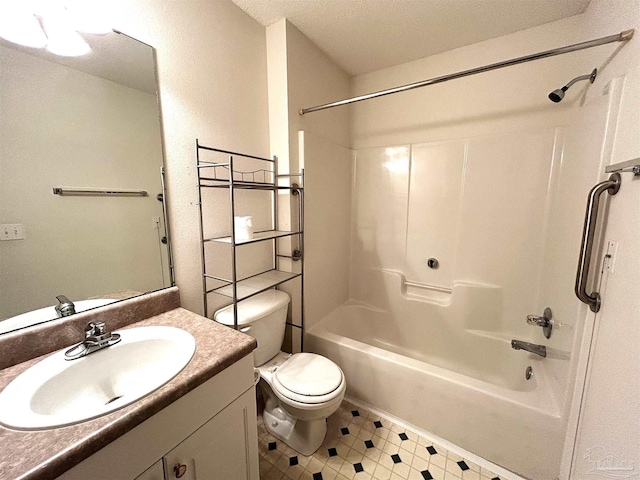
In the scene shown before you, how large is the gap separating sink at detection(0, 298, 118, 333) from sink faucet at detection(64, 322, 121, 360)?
102 millimetres

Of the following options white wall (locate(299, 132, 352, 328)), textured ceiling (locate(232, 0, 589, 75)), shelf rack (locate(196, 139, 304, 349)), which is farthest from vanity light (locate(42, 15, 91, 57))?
white wall (locate(299, 132, 352, 328))

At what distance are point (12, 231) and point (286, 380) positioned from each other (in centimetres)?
119

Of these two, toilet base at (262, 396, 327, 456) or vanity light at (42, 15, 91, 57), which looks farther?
toilet base at (262, 396, 327, 456)

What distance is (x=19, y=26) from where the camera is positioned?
770 millimetres

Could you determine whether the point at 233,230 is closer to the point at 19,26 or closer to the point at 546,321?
the point at 19,26

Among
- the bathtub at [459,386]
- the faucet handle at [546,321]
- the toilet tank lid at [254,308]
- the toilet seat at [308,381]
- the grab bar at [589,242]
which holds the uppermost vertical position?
the grab bar at [589,242]

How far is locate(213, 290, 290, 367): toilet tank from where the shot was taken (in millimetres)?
1299

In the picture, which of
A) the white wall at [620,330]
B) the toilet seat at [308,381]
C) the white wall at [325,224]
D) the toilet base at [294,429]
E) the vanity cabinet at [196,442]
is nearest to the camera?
the vanity cabinet at [196,442]

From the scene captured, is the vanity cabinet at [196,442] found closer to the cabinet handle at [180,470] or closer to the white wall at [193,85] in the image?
the cabinet handle at [180,470]

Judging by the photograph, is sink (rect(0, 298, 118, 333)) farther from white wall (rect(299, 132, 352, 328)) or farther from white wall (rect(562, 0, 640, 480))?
white wall (rect(562, 0, 640, 480))

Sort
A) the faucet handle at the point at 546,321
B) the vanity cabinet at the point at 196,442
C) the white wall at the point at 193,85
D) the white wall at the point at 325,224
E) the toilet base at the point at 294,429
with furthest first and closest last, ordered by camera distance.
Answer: the white wall at the point at 325,224 < the faucet handle at the point at 546,321 < the toilet base at the point at 294,429 < the white wall at the point at 193,85 < the vanity cabinet at the point at 196,442

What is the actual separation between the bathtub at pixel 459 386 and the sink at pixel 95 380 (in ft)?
3.30

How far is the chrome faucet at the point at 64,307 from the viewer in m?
0.88

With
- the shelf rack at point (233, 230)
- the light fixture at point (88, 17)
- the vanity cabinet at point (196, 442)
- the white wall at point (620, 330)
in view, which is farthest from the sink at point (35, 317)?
the white wall at point (620, 330)
